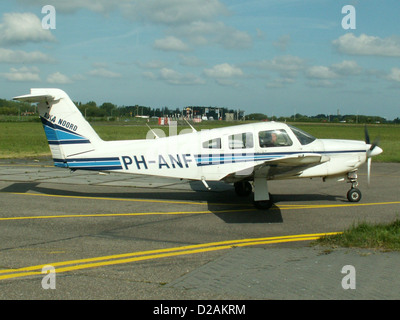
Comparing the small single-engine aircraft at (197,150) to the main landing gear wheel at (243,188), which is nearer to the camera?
the small single-engine aircraft at (197,150)

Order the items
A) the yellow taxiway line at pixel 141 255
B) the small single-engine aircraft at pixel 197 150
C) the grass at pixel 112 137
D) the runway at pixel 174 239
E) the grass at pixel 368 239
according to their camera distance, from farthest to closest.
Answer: the grass at pixel 112 137 → the small single-engine aircraft at pixel 197 150 → the grass at pixel 368 239 → the yellow taxiway line at pixel 141 255 → the runway at pixel 174 239

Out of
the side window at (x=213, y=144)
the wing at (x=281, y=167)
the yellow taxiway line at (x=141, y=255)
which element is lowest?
the yellow taxiway line at (x=141, y=255)

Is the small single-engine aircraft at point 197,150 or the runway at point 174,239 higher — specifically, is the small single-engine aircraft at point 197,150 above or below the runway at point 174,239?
above

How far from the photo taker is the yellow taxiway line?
6.29m

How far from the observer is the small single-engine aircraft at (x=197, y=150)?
11547 mm

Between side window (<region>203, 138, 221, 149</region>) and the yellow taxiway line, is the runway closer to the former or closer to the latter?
the yellow taxiway line

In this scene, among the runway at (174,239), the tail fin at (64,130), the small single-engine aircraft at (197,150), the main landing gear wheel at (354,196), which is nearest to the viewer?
the runway at (174,239)

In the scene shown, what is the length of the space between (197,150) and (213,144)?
0.45 metres

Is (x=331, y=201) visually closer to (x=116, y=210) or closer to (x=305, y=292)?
(x=116, y=210)

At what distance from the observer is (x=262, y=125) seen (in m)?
11.7

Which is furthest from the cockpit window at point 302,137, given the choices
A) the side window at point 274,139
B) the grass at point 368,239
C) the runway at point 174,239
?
the grass at point 368,239

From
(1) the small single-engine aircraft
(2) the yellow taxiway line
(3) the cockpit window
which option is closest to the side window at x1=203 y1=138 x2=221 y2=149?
(1) the small single-engine aircraft

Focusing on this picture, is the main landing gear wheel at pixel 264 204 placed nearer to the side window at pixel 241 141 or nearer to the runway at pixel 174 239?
the runway at pixel 174 239
